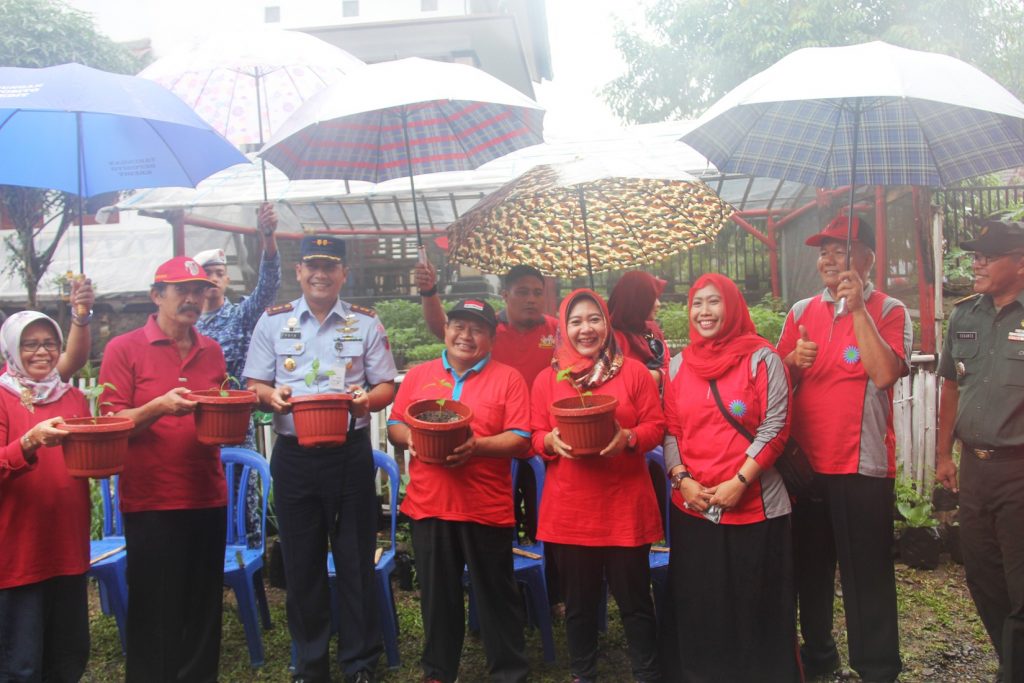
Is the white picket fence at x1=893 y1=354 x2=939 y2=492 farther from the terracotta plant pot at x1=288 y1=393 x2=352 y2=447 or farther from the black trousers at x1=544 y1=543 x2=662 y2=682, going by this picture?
the terracotta plant pot at x1=288 y1=393 x2=352 y2=447

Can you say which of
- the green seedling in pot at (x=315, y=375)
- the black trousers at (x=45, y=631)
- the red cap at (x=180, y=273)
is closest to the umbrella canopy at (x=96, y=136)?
→ the red cap at (x=180, y=273)

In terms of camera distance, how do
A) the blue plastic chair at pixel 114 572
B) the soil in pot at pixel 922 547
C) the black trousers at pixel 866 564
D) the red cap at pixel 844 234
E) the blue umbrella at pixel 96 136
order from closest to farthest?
1. the blue umbrella at pixel 96 136
2. the black trousers at pixel 866 564
3. the red cap at pixel 844 234
4. the blue plastic chair at pixel 114 572
5. the soil in pot at pixel 922 547

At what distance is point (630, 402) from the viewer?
11.3ft

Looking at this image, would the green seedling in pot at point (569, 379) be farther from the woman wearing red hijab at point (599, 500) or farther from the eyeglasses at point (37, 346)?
the eyeglasses at point (37, 346)

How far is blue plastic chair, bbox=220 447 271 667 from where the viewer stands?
4008 mm

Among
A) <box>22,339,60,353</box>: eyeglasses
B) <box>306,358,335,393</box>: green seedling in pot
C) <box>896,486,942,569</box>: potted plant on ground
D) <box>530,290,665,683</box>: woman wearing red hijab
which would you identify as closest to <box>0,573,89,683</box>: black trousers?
<box>22,339,60,353</box>: eyeglasses

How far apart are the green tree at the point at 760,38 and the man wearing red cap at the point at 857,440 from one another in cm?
1525

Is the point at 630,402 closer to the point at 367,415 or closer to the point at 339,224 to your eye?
the point at 367,415

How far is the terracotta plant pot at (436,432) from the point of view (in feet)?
10.4

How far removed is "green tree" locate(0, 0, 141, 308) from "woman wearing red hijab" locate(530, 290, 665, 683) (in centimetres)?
1128

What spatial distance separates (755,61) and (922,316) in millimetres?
13537

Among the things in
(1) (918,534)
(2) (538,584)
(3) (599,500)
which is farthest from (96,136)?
(1) (918,534)

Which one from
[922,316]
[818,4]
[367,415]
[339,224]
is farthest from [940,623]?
[818,4]

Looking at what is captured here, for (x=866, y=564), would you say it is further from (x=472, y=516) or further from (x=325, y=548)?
(x=325, y=548)
